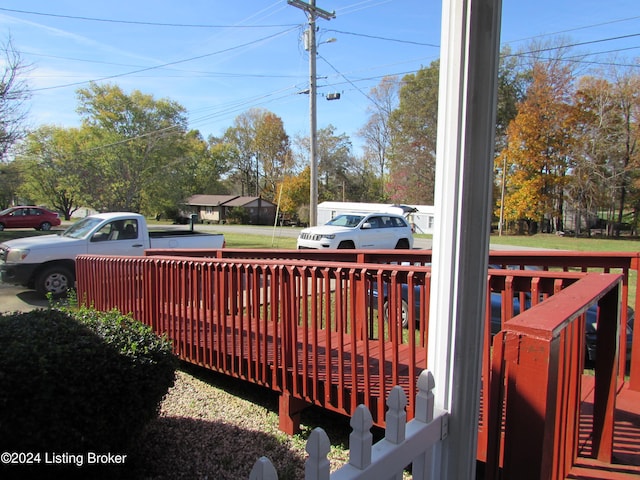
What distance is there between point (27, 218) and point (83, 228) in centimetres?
2468

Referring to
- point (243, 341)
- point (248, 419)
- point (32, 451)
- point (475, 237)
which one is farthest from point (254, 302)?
point (475, 237)

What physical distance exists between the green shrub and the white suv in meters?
11.6

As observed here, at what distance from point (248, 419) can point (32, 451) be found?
5.89ft

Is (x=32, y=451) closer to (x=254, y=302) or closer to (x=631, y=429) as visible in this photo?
(x=254, y=302)

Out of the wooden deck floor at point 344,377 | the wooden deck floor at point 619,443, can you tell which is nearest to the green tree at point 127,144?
the wooden deck floor at point 344,377

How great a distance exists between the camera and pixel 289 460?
305 cm

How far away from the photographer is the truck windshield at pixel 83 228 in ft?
30.7

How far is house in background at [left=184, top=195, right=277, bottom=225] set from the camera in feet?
179

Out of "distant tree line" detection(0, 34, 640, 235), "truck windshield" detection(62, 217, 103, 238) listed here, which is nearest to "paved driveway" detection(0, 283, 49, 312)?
"truck windshield" detection(62, 217, 103, 238)

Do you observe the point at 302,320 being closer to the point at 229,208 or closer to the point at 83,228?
the point at 83,228

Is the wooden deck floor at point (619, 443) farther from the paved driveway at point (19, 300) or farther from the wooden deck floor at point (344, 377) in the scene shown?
the paved driveway at point (19, 300)

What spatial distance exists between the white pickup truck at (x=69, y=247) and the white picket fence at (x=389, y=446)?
368 inches

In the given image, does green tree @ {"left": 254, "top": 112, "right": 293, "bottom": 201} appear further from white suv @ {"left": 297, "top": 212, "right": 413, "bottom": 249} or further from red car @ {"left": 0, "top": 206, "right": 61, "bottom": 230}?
white suv @ {"left": 297, "top": 212, "right": 413, "bottom": 249}

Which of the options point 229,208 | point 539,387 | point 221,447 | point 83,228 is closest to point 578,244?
point 83,228
